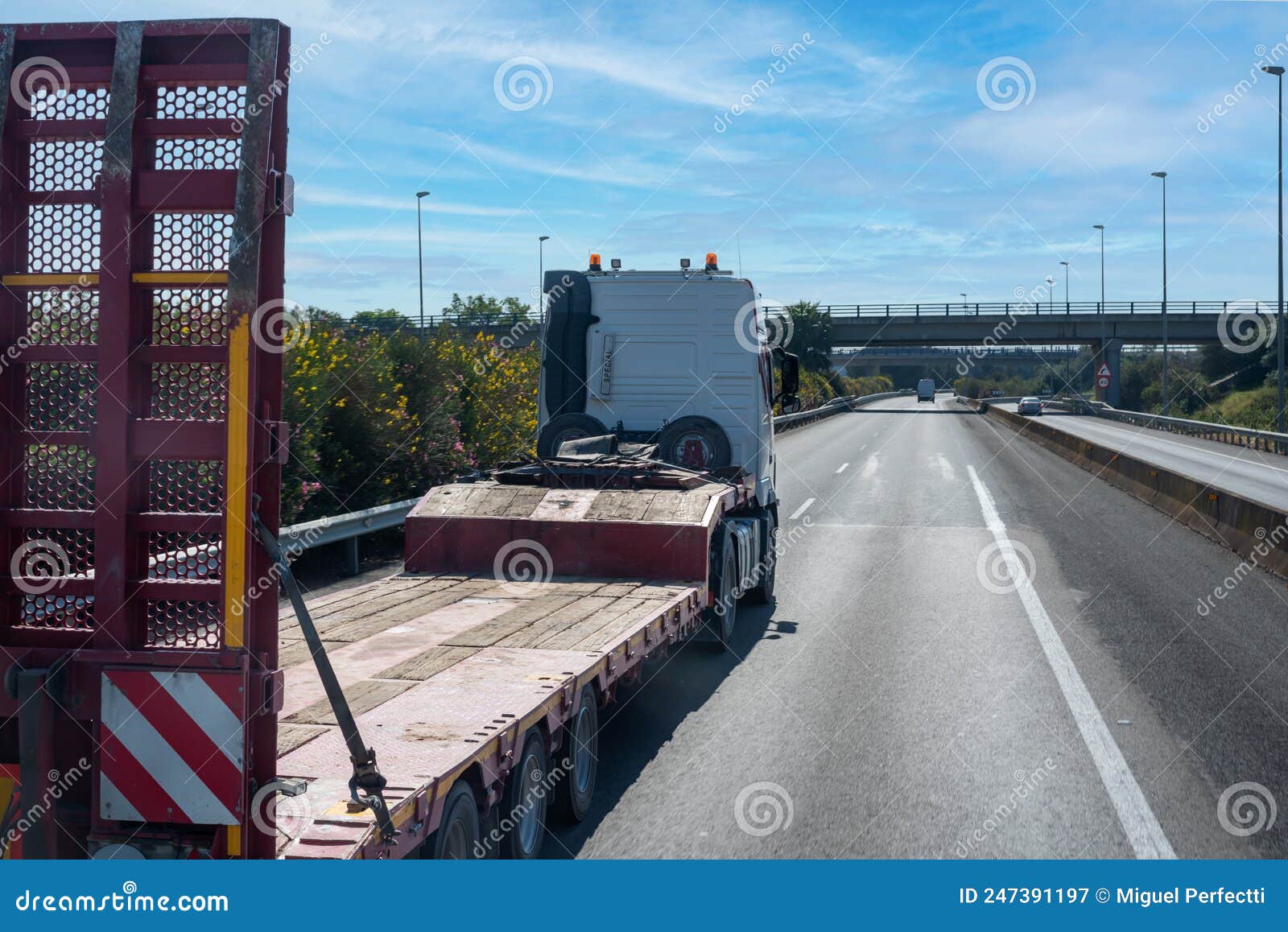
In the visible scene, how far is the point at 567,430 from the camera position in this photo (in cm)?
1141

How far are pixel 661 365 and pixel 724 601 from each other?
2730mm

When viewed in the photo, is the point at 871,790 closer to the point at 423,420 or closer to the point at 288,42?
the point at 288,42

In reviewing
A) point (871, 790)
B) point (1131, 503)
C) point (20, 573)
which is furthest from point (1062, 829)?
point (1131, 503)

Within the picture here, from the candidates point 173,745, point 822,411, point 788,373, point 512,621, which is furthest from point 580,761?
point 822,411

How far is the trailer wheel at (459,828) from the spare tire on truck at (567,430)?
6925 millimetres

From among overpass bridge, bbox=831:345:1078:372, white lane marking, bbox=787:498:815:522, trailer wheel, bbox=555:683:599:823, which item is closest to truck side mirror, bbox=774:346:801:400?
trailer wheel, bbox=555:683:599:823

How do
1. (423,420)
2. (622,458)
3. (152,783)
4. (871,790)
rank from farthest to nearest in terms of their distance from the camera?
(423,420) → (622,458) → (871,790) → (152,783)

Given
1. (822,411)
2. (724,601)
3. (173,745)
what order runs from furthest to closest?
(822,411) < (724,601) < (173,745)

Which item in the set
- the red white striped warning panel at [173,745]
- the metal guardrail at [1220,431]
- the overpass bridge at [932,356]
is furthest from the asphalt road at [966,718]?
the overpass bridge at [932,356]

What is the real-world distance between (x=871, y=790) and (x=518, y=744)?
7.55 ft

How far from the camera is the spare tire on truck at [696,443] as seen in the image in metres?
11.4

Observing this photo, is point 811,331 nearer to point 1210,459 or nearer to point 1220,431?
point 1220,431

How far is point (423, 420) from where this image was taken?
55.8ft

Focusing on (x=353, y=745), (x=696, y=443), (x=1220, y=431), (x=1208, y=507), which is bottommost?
(x=1208, y=507)
